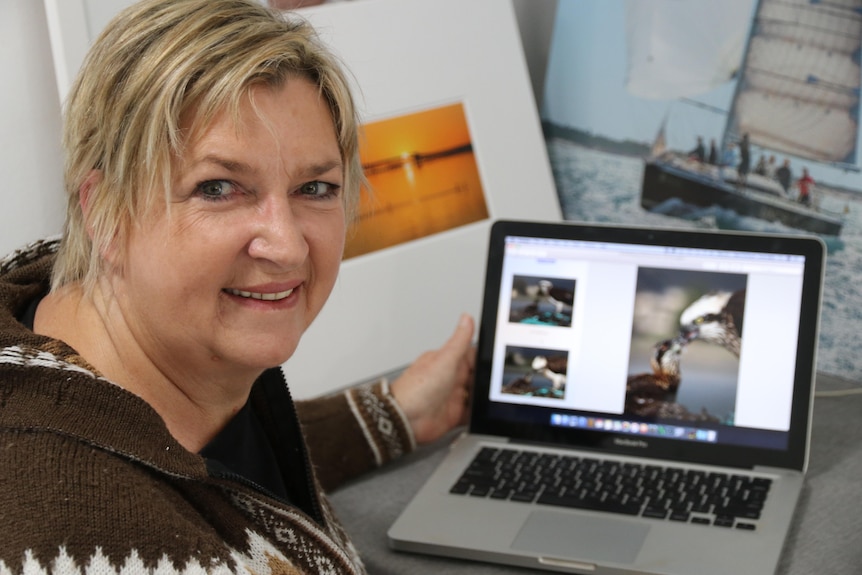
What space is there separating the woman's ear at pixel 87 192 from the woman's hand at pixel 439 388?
454mm

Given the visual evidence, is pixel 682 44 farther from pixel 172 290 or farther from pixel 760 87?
pixel 172 290

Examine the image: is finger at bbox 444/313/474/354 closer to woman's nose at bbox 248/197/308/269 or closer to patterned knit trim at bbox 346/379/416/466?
patterned knit trim at bbox 346/379/416/466

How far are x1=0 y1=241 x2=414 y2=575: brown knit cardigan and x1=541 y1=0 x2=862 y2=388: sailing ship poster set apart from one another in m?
0.75

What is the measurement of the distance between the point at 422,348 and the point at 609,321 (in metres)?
0.30

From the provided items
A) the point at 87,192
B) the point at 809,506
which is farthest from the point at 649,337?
the point at 87,192

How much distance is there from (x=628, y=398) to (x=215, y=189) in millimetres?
526

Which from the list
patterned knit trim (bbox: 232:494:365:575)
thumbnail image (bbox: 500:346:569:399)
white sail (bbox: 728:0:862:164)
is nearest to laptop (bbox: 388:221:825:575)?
thumbnail image (bbox: 500:346:569:399)

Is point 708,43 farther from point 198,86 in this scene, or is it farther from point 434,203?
point 198,86

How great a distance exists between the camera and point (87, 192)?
0.79 m

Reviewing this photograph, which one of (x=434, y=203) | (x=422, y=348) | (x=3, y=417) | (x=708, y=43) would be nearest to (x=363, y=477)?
(x=422, y=348)

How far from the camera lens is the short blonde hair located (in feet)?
2.41

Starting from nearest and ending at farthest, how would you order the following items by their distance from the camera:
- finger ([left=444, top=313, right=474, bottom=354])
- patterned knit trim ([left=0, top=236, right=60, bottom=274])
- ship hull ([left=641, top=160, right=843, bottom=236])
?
patterned knit trim ([left=0, top=236, right=60, bottom=274]) < finger ([left=444, top=313, right=474, bottom=354]) < ship hull ([left=641, top=160, right=843, bottom=236])

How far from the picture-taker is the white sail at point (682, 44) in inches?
52.5

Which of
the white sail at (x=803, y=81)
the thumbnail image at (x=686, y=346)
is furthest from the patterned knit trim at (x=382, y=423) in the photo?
the white sail at (x=803, y=81)
